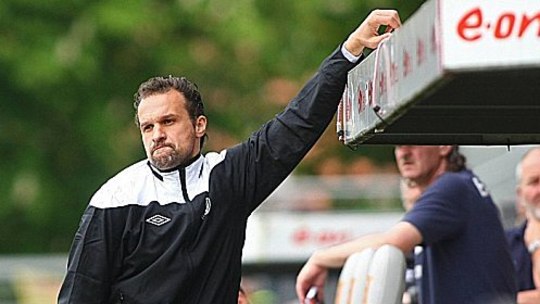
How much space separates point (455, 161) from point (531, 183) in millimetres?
987

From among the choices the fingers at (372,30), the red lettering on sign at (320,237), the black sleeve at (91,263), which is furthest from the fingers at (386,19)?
the red lettering on sign at (320,237)

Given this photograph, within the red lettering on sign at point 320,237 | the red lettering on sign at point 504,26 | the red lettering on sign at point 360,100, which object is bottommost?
the red lettering on sign at point 320,237

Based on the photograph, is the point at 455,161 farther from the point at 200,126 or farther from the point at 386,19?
the point at 386,19

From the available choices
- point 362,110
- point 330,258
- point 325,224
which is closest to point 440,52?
point 362,110

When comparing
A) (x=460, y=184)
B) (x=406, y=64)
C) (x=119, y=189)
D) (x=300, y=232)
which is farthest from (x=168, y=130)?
(x=300, y=232)

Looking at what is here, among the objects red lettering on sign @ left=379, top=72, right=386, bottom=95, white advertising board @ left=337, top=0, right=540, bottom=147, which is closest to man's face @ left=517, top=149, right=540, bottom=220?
red lettering on sign @ left=379, top=72, right=386, bottom=95

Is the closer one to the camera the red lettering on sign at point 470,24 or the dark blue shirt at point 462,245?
the red lettering on sign at point 470,24

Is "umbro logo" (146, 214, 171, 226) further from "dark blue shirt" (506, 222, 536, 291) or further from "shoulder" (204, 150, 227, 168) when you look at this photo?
"dark blue shirt" (506, 222, 536, 291)

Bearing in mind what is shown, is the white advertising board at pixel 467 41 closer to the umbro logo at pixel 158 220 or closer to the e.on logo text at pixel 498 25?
the e.on logo text at pixel 498 25

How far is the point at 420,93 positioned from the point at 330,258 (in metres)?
2.72

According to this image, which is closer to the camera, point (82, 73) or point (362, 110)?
point (362, 110)

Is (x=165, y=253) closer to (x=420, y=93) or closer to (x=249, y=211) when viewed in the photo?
(x=249, y=211)

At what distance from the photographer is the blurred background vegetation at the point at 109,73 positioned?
20.2 m

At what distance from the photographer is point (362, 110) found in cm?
600
